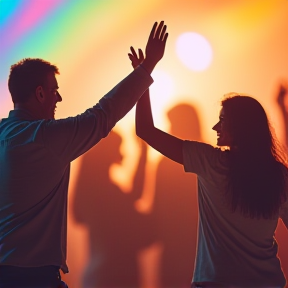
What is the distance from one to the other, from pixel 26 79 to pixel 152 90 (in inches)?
29.8

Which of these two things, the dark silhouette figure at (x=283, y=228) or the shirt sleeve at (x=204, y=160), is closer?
the shirt sleeve at (x=204, y=160)

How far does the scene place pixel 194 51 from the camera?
191 centimetres

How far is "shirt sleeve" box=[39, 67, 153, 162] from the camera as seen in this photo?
1.11 meters

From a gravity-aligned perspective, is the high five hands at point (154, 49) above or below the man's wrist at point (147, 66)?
above

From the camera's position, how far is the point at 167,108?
1.88 meters

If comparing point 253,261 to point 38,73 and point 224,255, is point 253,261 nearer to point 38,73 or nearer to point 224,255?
point 224,255

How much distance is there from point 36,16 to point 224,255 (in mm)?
1457

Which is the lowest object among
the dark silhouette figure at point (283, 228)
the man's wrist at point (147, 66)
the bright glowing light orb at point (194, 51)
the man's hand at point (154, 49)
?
the dark silhouette figure at point (283, 228)

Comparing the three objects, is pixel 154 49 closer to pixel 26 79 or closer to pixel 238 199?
pixel 26 79

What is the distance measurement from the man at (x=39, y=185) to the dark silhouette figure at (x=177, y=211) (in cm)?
72

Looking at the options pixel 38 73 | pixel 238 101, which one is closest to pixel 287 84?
pixel 238 101

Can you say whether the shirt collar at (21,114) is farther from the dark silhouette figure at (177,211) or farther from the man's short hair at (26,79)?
the dark silhouette figure at (177,211)

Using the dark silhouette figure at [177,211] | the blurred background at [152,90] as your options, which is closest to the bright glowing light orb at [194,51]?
the blurred background at [152,90]

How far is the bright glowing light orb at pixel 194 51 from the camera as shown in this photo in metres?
1.91
